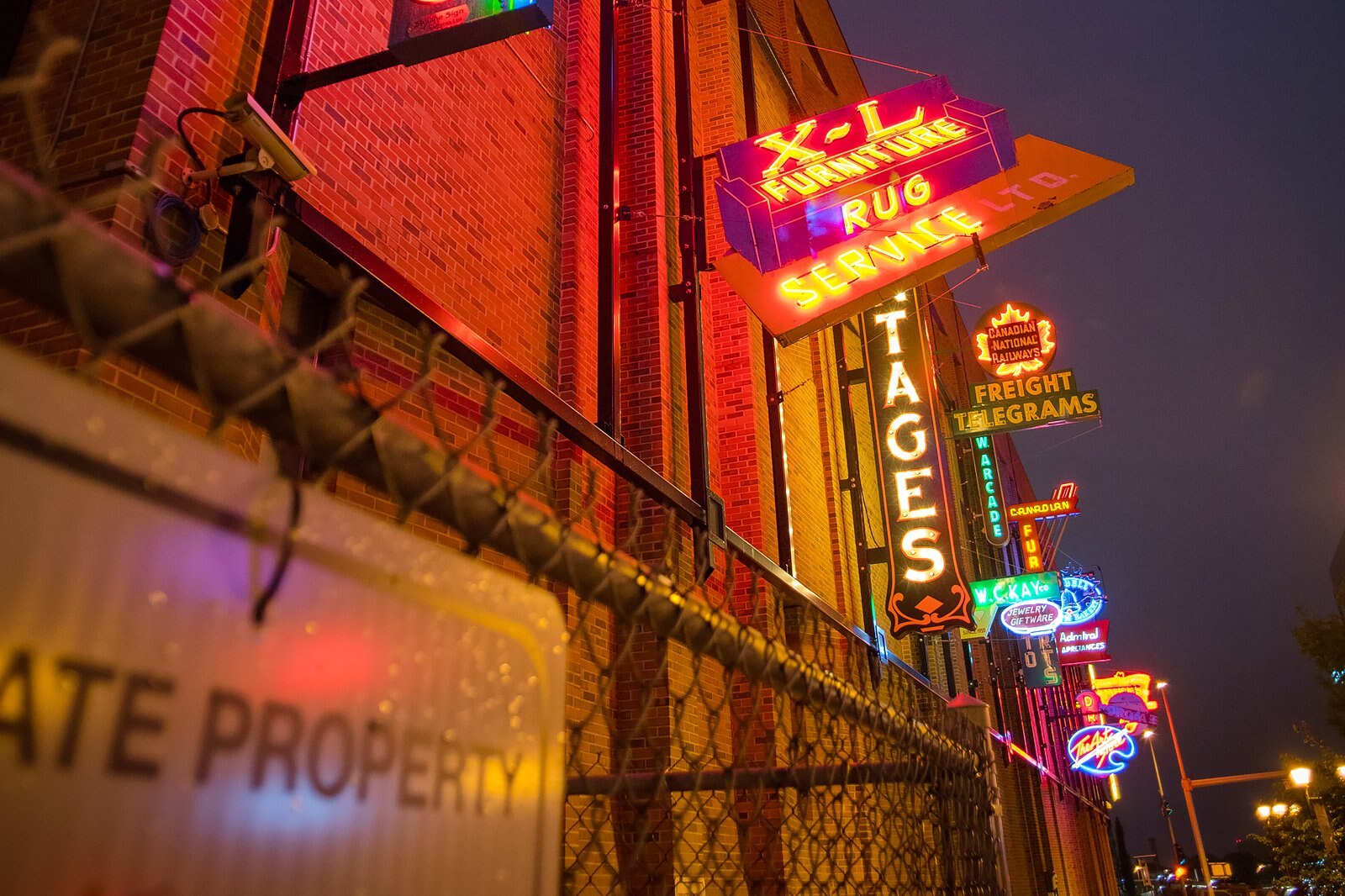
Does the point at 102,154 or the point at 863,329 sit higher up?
the point at 863,329

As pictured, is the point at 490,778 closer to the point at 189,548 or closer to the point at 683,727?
the point at 189,548

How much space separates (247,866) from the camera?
2.30 ft

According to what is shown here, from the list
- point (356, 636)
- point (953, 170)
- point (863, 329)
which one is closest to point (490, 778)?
point (356, 636)

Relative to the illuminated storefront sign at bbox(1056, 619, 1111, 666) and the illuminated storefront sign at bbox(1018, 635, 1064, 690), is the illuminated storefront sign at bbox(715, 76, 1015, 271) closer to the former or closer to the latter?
the illuminated storefront sign at bbox(1018, 635, 1064, 690)

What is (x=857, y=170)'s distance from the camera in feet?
27.9

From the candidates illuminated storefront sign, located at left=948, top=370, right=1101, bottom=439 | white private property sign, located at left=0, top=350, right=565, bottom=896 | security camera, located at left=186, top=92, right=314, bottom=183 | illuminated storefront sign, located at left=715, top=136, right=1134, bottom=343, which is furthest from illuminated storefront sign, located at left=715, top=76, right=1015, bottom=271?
illuminated storefront sign, located at left=948, top=370, right=1101, bottom=439

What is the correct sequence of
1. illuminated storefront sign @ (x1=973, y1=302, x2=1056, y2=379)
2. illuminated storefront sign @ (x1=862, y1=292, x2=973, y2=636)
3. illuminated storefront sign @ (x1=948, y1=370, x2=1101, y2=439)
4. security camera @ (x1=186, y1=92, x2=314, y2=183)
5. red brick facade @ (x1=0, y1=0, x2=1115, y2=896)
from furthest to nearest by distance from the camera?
illuminated storefront sign @ (x1=973, y1=302, x2=1056, y2=379)
illuminated storefront sign @ (x1=948, y1=370, x2=1101, y2=439)
illuminated storefront sign @ (x1=862, y1=292, x2=973, y2=636)
red brick facade @ (x1=0, y1=0, x2=1115, y2=896)
security camera @ (x1=186, y1=92, x2=314, y2=183)

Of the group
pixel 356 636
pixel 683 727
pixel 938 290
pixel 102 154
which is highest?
pixel 938 290

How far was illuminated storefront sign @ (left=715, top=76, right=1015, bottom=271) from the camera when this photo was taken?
8336mm

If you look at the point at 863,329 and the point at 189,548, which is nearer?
the point at 189,548

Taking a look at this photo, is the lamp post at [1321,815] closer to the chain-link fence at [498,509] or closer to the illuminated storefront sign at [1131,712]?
the illuminated storefront sign at [1131,712]

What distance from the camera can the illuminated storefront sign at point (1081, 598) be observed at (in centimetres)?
2334

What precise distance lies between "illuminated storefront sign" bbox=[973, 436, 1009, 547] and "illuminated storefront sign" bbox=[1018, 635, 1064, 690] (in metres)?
4.11

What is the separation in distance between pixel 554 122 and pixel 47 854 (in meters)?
8.89
